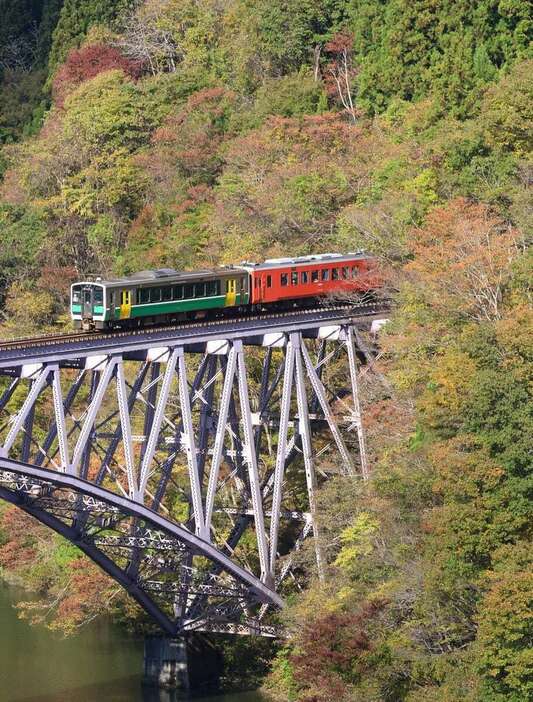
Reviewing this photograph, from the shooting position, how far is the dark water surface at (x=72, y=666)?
5562 centimetres

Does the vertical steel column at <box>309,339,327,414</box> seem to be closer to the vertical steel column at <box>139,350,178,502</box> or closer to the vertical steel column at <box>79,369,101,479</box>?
the vertical steel column at <box>139,350,178,502</box>

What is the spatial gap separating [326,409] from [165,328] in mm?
5381

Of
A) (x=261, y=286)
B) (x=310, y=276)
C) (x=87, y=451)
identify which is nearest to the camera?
(x=87, y=451)

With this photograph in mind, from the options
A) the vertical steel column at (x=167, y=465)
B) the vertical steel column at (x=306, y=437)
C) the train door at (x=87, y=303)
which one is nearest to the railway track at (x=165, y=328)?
the train door at (x=87, y=303)

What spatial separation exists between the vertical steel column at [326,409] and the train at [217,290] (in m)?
3.94

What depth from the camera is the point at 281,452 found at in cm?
5569

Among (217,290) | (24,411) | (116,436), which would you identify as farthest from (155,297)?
(24,411)

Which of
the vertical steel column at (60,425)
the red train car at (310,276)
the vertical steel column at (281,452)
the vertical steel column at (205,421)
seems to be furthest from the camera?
the red train car at (310,276)

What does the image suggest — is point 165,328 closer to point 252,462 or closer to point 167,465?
point 167,465

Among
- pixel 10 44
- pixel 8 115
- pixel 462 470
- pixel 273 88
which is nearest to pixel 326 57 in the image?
pixel 273 88

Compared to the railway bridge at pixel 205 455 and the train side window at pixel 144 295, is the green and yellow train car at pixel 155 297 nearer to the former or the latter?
the train side window at pixel 144 295

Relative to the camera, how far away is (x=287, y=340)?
55.9 m

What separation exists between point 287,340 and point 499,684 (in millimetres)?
13772

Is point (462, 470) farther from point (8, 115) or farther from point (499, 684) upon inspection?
point (8, 115)
